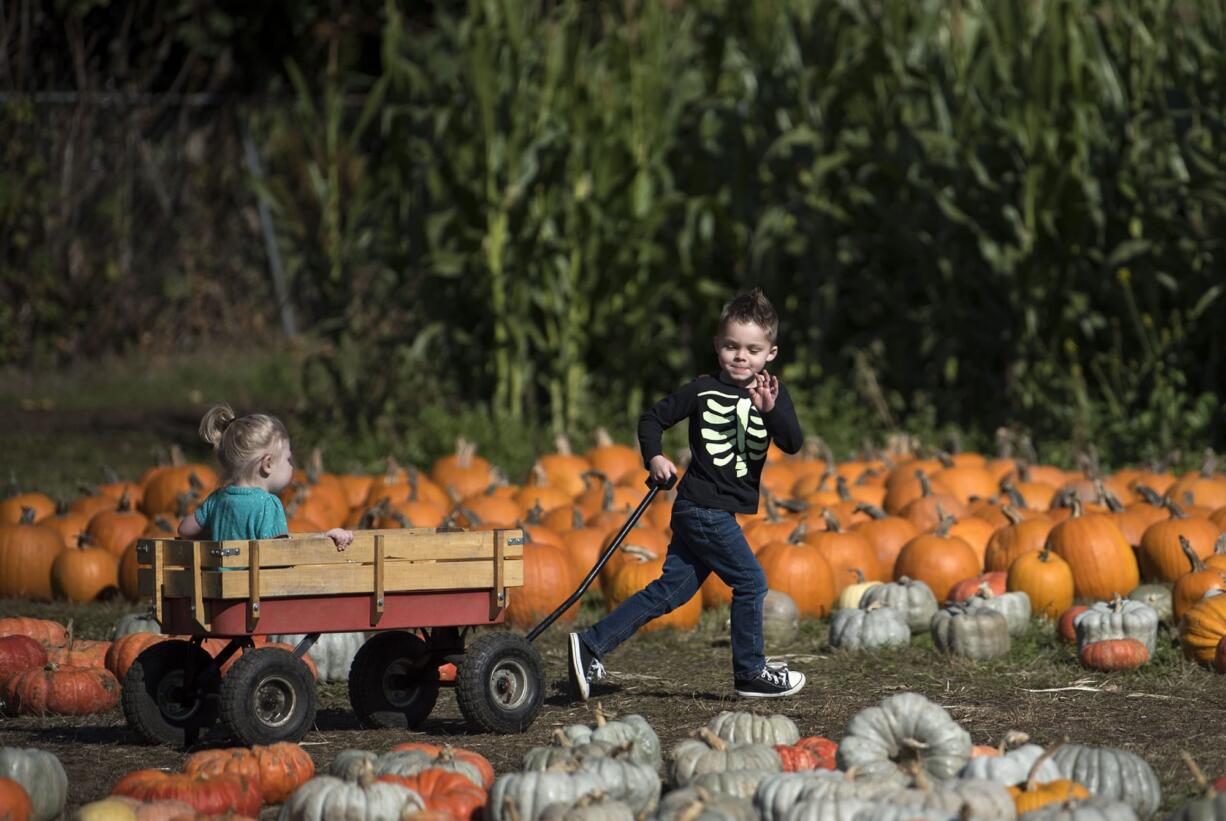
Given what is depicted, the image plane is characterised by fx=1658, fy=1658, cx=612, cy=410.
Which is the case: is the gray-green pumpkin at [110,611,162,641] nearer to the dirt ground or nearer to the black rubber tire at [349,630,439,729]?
the dirt ground

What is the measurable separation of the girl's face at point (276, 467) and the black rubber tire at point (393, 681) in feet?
2.03

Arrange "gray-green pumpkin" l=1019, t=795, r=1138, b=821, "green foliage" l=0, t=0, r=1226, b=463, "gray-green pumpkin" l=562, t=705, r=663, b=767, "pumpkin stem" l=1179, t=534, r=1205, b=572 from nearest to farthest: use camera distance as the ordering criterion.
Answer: "gray-green pumpkin" l=1019, t=795, r=1138, b=821 < "gray-green pumpkin" l=562, t=705, r=663, b=767 < "pumpkin stem" l=1179, t=534, r=1205, b=572 < "green foliage" l=0, t=0, r=1226, b=463

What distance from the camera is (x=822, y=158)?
11625 millimetres

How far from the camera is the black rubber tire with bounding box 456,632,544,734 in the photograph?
17.2 ft

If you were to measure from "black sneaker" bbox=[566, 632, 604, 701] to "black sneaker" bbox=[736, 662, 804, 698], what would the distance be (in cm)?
52

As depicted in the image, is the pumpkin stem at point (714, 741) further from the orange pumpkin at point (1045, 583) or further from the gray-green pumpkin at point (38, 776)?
the orange pumpkin at point (1045, 583)

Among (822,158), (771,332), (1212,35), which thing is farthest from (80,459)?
(1212,35)

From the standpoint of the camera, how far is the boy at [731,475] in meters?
5.75

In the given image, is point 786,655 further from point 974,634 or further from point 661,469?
point 661,469

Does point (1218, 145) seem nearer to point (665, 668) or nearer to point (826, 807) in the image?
point (665, 668)

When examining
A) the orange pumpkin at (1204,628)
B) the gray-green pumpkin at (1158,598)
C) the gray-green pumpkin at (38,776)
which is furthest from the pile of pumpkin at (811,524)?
the gray-green pumpkin at (38,776)

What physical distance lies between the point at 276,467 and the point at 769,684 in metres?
1.84

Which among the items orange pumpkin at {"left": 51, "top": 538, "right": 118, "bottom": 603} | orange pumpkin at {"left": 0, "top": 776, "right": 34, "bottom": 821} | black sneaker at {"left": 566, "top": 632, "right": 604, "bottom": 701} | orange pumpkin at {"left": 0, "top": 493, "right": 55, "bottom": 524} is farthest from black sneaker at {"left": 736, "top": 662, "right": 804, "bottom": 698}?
orange pumpkin at {"left": 0, "top": 493, "right": 55, "bottom": 524}

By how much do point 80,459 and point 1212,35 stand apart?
826cm
